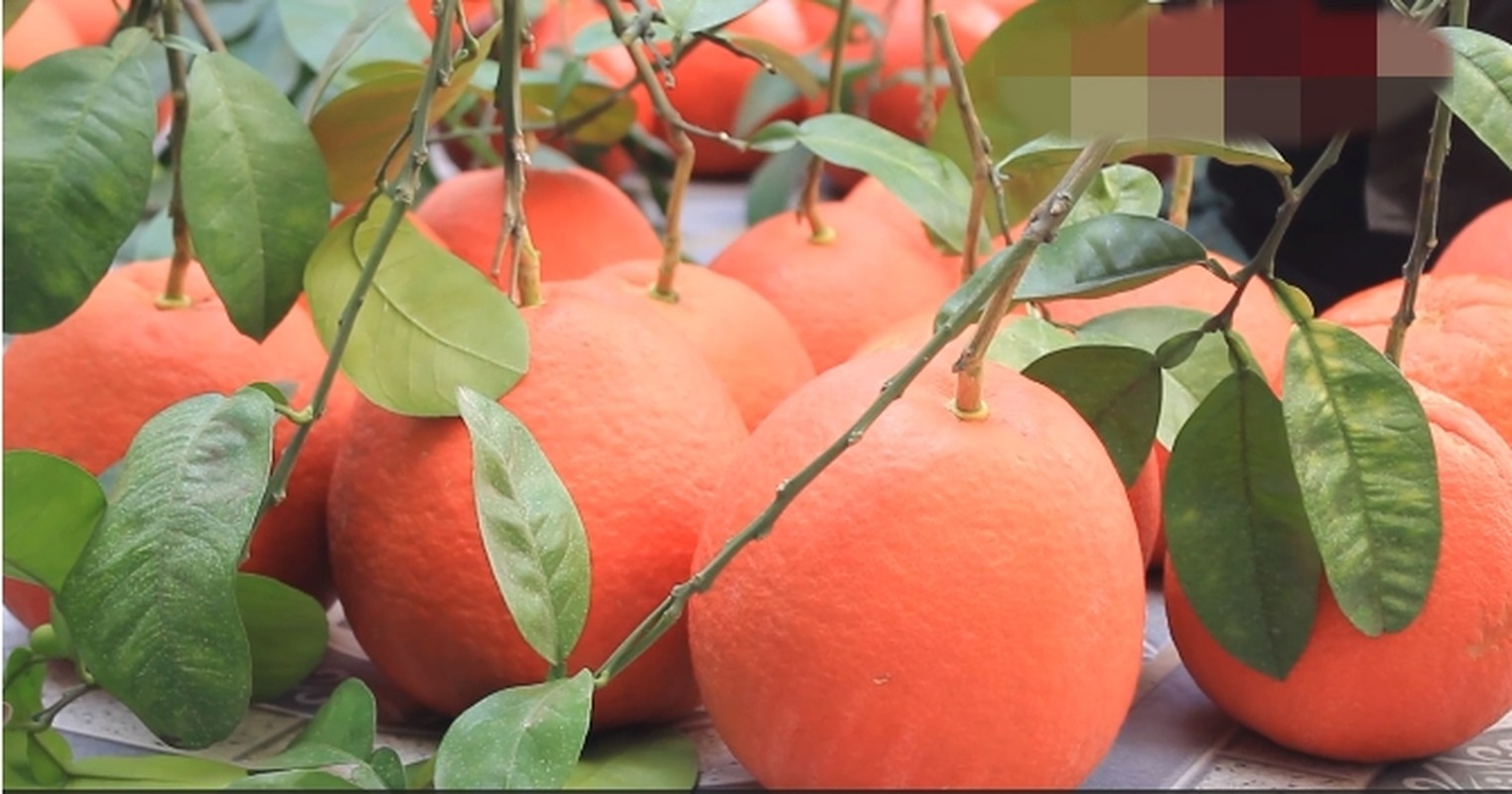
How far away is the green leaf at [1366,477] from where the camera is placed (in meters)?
0.45

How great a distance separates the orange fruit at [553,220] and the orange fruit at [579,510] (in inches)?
9.1

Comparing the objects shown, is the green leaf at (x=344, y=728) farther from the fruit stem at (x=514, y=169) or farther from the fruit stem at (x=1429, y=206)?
the fruit stem at (x=1429, y=206)

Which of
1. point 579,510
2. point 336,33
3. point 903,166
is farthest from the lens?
point 336,33

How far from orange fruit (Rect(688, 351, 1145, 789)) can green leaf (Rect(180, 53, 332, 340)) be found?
169 millimetres

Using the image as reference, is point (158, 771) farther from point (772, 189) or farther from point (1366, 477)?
point (772, 189)

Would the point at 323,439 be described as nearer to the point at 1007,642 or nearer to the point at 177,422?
the point at 177,422

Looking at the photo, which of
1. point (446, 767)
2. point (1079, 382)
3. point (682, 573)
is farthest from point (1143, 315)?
point (446, 767)

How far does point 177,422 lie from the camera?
0.43 meters

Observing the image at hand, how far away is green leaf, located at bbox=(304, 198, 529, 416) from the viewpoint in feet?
1.61

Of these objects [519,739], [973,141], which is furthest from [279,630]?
[973,141]

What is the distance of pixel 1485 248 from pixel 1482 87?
0.27 meters

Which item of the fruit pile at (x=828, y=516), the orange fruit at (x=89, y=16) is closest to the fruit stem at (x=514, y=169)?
the fruit pile at (x=828, y=516)

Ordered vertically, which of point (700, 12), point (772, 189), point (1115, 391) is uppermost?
point (700, 12)

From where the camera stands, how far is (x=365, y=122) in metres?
0.57
